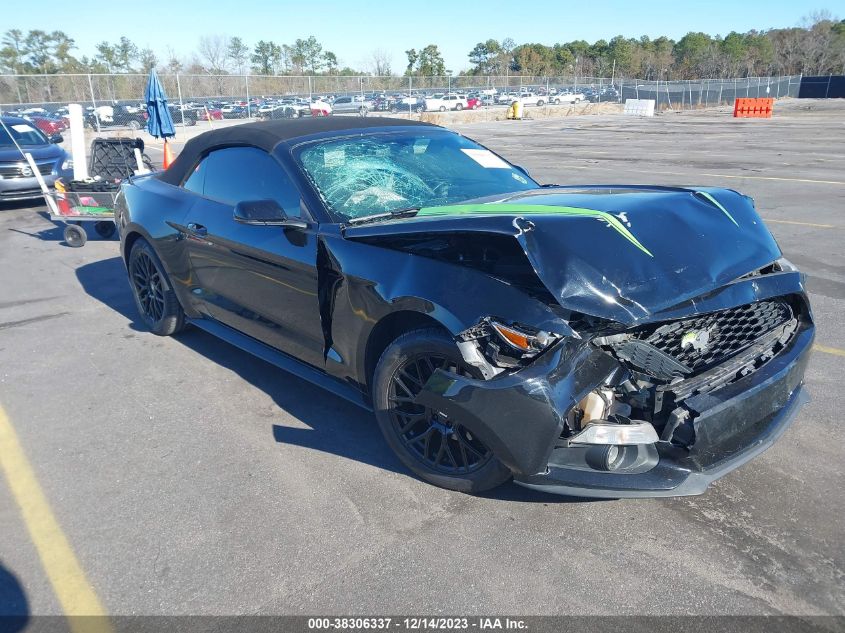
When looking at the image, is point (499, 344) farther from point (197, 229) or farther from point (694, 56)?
point (694, 56)

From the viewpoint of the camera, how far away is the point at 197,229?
4.45 m

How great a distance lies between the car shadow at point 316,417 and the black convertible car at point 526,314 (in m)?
0.29

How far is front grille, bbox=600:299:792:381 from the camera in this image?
2635 mm

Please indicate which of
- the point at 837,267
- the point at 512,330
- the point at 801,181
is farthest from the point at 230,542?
the point at 801,181

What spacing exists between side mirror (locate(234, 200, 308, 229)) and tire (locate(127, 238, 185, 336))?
1.79m

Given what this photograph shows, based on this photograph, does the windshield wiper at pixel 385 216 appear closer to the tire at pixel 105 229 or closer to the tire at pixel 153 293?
the tire at pixel 153 293

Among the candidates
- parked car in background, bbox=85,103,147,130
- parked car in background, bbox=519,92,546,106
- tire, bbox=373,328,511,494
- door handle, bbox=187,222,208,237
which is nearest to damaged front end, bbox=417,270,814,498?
tire, bbox=373,328,511,494

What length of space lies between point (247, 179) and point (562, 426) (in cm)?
265

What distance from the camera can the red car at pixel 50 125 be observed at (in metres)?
25.3

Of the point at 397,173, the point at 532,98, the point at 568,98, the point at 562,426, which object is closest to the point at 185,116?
the point at 532,98

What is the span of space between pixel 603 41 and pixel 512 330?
414 ft

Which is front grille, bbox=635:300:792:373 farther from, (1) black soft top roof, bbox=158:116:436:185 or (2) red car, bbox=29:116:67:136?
(2) red car, bbox=29:116:67:136

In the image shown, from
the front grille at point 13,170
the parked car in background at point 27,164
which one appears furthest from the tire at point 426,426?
the front grille at point 13,170

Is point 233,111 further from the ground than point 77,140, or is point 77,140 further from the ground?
point 233,111
